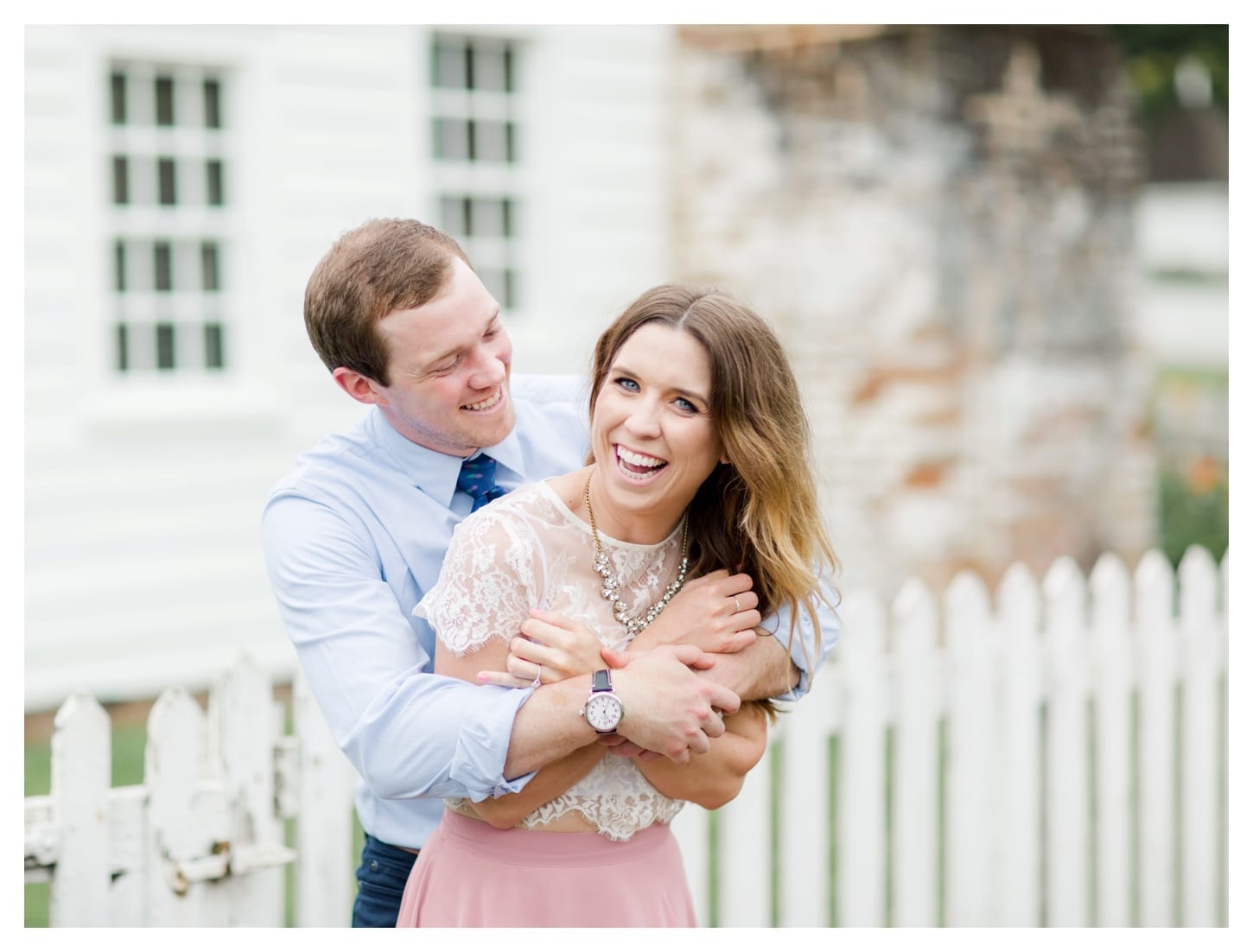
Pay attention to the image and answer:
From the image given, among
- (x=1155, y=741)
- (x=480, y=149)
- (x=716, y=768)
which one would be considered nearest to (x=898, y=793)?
(x=1155, y=741)

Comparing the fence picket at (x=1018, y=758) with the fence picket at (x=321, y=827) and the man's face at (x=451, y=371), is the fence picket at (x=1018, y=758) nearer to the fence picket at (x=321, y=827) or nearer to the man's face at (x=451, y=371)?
the fence picket at (x=321, y=827)

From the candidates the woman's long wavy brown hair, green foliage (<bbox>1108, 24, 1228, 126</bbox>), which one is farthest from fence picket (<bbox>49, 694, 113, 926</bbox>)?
green foliage (<bbox>1108, 24, 1228, 126</bbox>)

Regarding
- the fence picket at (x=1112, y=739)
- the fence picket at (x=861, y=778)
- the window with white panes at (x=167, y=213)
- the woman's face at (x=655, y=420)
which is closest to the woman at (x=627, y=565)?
the woman's face at (x=655, y=420)

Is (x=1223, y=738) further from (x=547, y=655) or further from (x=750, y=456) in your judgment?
(x=547, y=655)

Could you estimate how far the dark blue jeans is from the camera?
300cm

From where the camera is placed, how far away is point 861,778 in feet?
14.2

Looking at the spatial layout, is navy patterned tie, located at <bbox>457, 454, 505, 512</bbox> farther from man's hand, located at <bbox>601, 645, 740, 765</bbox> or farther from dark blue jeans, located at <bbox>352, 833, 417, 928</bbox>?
dark blue jeans, located at <bbox>352, 833, 417, 928</bbox>

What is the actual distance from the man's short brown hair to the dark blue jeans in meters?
1.07

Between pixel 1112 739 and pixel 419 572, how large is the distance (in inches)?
119

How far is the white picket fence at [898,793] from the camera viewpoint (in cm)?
341

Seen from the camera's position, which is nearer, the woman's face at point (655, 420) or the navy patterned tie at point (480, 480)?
the woman's face at point (655, 420)

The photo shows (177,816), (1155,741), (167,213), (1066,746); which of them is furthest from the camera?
(167,213)

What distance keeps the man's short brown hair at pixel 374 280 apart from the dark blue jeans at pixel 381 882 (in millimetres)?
1071

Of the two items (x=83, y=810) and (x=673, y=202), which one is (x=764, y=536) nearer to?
(x=83, y=810)
